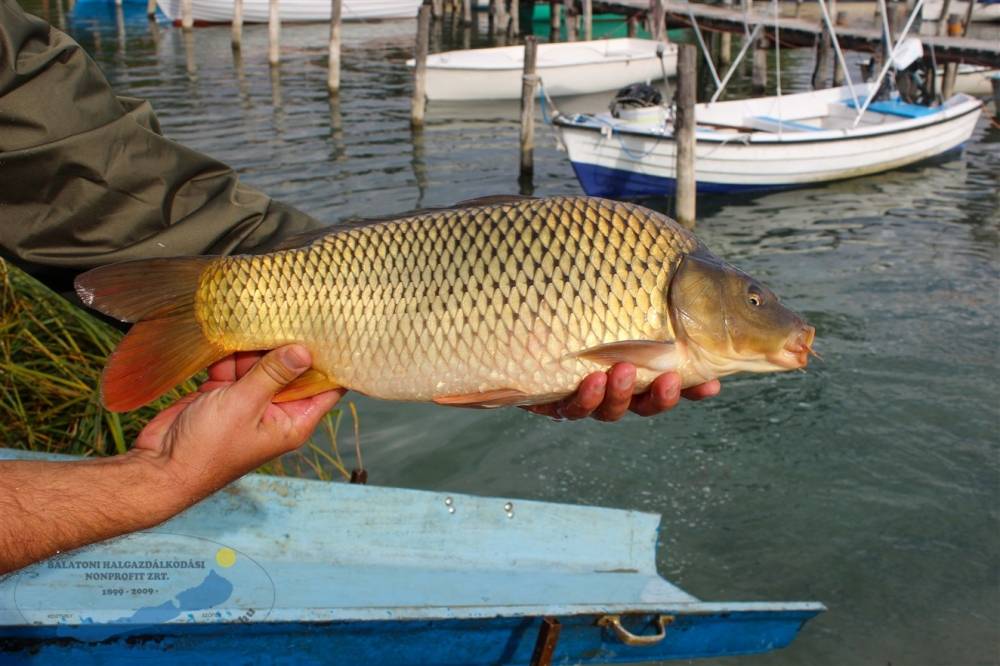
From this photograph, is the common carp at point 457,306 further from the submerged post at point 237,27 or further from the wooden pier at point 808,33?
the submerged post at point 237,27

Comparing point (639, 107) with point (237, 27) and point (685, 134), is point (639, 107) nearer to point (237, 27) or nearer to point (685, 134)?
point (685, 134)

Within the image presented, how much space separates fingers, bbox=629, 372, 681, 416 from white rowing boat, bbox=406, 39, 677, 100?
1578 centimetres

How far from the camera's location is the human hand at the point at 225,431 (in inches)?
89.1

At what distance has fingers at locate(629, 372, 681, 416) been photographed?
7.83 ft

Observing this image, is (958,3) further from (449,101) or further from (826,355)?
(826,355)

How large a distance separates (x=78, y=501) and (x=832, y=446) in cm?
537

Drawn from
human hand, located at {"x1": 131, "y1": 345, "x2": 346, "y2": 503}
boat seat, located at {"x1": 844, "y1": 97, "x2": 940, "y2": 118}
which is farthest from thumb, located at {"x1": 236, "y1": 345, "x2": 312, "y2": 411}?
boat seat, located at {"x1": 844, "y1": 97, "x2": 940, "y2": 118}

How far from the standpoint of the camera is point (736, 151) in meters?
11.9

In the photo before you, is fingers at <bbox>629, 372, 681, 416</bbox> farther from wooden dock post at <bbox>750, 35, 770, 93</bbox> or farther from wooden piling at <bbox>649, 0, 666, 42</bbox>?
wooden dock post at <bbox>750, 35, 770, 93</bbox>

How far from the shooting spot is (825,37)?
18578 millimetres

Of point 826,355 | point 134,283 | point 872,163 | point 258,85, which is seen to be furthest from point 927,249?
point 258,85

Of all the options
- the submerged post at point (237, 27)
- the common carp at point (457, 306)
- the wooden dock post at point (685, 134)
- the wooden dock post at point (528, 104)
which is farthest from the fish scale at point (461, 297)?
the submerged post at point (237, 27)

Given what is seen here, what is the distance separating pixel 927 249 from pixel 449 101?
10.9 m

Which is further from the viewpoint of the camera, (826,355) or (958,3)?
(958,3)
